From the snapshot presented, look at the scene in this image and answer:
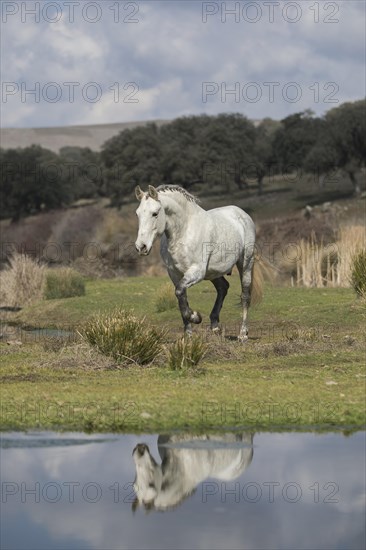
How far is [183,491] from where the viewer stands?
9.97m

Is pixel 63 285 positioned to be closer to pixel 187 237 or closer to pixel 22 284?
pixel 22 284

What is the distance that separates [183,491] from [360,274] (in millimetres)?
16488

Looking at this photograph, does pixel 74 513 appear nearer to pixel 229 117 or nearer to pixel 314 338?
pixel 314 338

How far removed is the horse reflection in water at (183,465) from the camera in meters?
9.89

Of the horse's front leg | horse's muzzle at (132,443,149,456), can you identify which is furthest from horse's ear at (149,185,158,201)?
horse's muzzle at (132,443,149,456)

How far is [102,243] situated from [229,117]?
69.8 meters

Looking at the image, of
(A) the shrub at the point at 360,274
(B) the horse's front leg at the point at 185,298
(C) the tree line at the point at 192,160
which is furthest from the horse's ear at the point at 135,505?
(C) the tree line at the point at 192,160

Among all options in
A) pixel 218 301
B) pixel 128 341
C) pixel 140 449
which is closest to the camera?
pixel 140 449

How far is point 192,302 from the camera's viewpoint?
30000 millimetres

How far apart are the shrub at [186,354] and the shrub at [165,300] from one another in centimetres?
1177

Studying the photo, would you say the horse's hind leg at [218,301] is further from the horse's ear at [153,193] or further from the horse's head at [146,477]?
the horse's head at [146,477]

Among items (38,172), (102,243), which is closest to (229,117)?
(38,172)

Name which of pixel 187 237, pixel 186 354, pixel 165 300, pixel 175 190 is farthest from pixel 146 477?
pixel 165 300

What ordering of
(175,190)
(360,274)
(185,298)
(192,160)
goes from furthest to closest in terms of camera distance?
(192,160) → (360,274) → (175,190) → (185,298)
